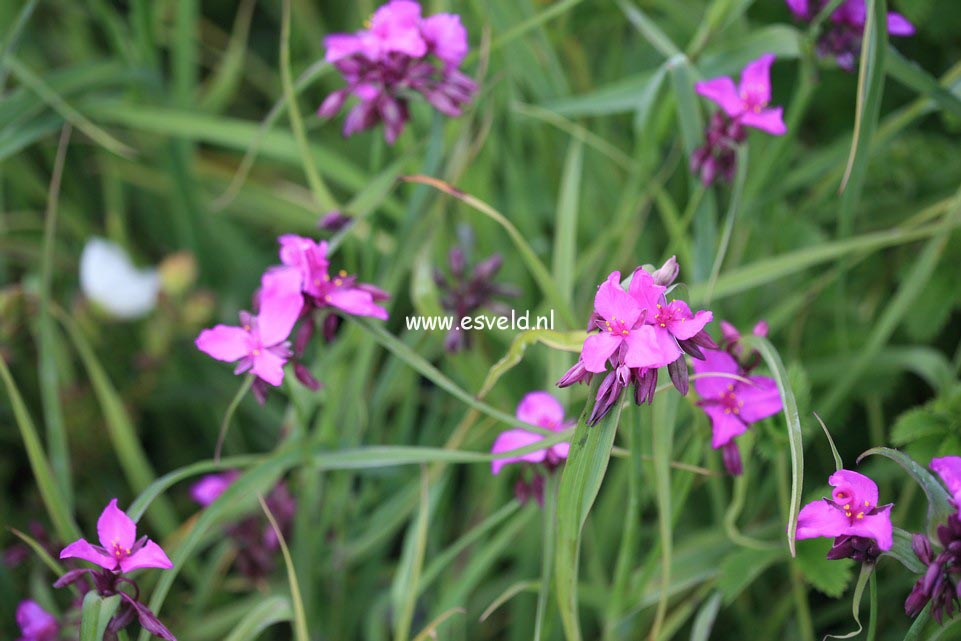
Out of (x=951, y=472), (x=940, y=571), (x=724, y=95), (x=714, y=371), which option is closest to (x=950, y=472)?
(x=951, y=472)

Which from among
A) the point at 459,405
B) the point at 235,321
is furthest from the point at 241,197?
the point at 459,405

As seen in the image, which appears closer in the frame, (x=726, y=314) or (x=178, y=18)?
(x=726, y=314)

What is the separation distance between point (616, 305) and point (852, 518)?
10.0 inches

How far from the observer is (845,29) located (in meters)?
1.01

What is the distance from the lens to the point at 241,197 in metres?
1.60

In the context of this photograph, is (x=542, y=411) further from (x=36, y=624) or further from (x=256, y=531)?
(x=36, y=624)

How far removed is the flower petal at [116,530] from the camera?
2.41ft

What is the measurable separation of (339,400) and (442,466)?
160 mm

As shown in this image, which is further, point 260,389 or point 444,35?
point 444,35

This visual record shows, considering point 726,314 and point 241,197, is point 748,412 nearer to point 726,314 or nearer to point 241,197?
point 726,314

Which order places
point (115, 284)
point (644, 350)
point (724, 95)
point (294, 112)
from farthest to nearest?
point (115, 284) → point (294, 112) → point (724, 95) → point (644, 350)

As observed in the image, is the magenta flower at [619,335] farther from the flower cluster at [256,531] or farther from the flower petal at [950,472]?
the flower cluster at [256,531]

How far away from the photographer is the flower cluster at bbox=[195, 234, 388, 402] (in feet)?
Answer: 2.61

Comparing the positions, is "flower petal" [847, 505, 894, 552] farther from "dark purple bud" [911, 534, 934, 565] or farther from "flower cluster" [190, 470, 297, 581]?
"flower cluster" [190, 470, 297, 581]
